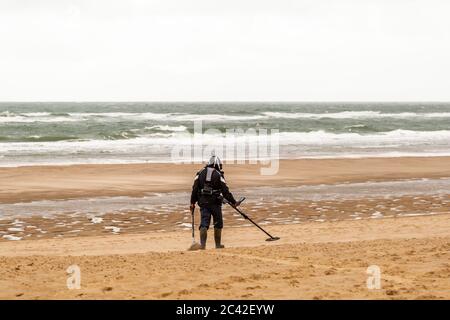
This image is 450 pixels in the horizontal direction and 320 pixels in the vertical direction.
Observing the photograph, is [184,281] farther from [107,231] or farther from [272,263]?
[107,231]

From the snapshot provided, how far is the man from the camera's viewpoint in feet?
31.6

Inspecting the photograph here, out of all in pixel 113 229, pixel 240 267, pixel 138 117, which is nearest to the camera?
pixel 240 267

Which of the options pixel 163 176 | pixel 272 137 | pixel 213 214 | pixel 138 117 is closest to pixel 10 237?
pixel 213 214

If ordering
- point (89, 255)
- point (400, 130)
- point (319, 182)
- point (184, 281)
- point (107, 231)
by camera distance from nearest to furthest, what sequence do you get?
point (184, 281) < point (89, 255) < point (107, 231) < point (319, 182) < point (400, 130)

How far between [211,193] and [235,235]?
181cm

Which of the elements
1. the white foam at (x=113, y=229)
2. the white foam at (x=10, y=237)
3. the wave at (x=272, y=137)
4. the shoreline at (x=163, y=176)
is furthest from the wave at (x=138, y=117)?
the white foam at (x=10, y=237)

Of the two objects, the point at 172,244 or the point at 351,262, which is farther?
the point at 172,244

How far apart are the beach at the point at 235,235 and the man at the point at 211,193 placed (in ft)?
1.43

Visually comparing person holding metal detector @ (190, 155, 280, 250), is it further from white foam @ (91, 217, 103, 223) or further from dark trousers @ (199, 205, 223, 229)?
white foam @ (91, 217, 103, 223)

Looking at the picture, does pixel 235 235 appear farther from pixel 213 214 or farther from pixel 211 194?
pixel 211 194

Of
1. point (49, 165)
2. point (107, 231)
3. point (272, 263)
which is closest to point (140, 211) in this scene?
point (107, 231)

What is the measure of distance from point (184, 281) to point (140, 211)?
6897mm

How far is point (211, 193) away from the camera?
9.63 metres

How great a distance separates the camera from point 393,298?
5.95 metres
